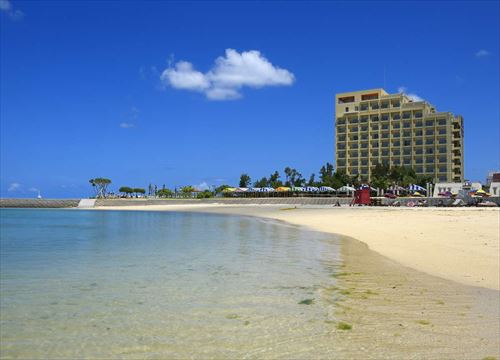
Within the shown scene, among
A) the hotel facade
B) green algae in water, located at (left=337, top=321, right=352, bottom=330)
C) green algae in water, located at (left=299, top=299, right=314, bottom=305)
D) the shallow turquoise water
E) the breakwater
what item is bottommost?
A: the breakwater

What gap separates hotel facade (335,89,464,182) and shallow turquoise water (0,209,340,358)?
101m

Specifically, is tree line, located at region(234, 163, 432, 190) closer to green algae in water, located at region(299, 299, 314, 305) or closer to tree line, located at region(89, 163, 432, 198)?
tree line, located at region(89, 163, 432, 198)

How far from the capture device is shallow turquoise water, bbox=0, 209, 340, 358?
17.8 ft

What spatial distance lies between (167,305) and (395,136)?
11177 cm

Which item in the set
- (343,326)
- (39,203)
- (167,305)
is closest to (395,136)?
(39,203)

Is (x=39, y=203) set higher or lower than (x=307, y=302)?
lower

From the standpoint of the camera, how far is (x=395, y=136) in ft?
365

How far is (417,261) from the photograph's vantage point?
39.4 ft

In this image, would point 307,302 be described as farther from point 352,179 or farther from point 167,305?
point 352,179

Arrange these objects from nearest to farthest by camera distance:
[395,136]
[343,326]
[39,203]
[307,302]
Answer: [343,326] < [307,302] < [39,203] < [395,136]

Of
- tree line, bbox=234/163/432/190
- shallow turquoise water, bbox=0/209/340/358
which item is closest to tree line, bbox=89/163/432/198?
tree line, bbox=234/163/432/190

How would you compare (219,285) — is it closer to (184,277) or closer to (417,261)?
(184,277)

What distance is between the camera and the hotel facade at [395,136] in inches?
4139

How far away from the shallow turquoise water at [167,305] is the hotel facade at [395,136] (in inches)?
3958
